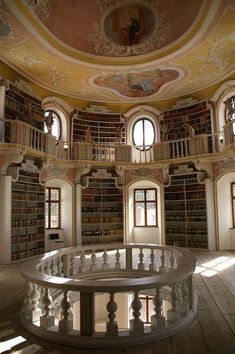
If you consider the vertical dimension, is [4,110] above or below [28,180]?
above

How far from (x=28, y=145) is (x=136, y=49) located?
489 centimetres

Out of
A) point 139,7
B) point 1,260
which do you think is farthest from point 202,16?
point 1,260

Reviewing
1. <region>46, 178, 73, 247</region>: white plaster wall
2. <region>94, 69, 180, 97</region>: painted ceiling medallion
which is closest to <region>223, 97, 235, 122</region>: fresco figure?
<region>94, 69, 180, 97</region>: painted ceiling medallion

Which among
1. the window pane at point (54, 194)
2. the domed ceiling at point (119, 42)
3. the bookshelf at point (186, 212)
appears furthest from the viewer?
the window pane at point (54, 194)

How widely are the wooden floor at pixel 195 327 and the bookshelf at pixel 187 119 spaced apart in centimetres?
709

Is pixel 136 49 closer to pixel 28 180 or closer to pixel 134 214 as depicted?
pixel 28 180

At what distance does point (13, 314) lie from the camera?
4328mm

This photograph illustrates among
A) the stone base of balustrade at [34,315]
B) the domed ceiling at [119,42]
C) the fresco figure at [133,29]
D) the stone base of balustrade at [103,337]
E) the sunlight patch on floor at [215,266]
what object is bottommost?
the sunlight patch on floor at [215,266]

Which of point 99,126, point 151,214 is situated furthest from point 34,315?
point 99,126

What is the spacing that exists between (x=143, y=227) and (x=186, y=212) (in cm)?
211

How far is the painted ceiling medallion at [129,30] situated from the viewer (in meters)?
8.44

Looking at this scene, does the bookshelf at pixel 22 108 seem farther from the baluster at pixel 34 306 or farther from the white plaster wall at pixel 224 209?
the white plaster wall at pixel 224 209

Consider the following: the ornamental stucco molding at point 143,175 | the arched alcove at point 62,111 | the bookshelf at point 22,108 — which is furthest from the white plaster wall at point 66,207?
the ornamental stucco molding at point 143,175

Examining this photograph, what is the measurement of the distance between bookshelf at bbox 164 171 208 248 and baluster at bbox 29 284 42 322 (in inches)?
336
